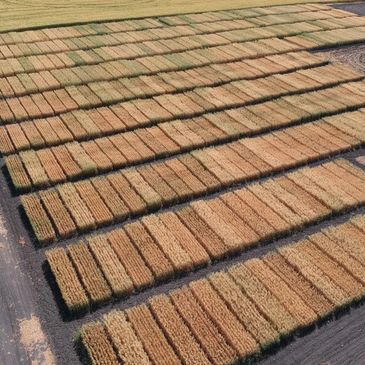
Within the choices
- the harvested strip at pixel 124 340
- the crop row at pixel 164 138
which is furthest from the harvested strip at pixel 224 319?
the crop row at pixel 164 138

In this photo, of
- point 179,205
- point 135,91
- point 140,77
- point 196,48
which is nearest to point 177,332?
point 179,205

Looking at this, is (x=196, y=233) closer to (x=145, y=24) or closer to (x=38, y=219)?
(x=38, y=219)

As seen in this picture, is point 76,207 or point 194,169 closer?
point 76,207

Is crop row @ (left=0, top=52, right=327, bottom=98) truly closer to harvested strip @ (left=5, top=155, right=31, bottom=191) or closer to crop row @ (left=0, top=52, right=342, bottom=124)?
crop row @ (left=0, top=52, right=342, bottom=124)

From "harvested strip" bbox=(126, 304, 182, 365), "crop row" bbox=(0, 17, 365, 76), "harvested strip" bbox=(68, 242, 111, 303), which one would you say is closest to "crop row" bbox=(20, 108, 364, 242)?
"harvested strip" bbox=(68, 242, 111, 303)

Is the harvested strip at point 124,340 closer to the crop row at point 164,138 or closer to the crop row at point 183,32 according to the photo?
the crop row at point 164,138

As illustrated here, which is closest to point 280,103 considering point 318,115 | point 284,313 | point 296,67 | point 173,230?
point 318,115
